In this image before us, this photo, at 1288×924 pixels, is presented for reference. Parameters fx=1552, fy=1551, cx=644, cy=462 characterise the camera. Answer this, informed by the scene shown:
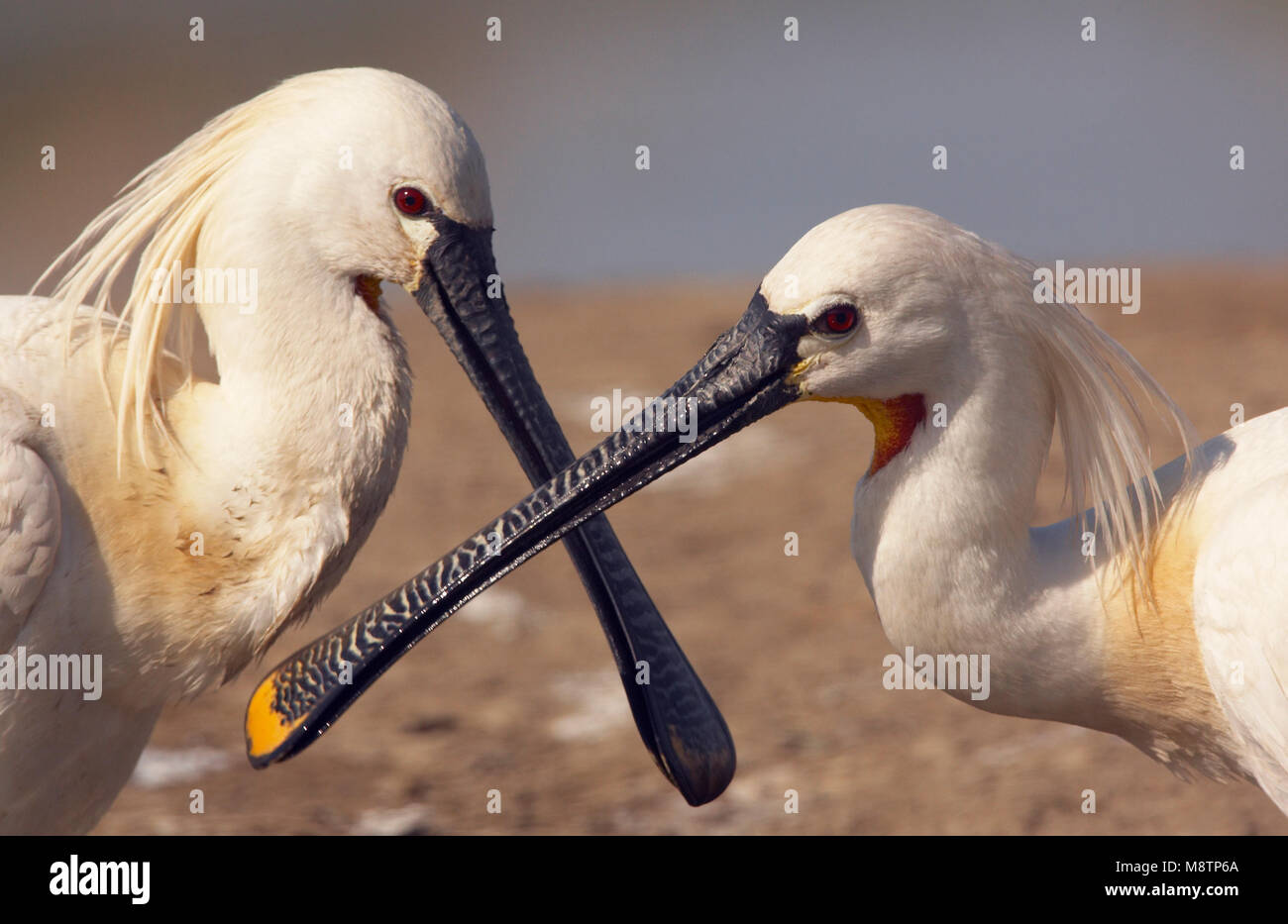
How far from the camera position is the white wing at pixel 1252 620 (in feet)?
11.4

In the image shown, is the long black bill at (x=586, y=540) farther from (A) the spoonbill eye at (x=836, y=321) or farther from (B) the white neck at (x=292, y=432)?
(A) the spoonbill eye at (x=836, y=321)

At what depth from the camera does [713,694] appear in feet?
23.4

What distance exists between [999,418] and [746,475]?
20.6 ft

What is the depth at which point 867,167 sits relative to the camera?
16844 mm

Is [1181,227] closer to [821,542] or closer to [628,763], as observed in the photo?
[821,542]

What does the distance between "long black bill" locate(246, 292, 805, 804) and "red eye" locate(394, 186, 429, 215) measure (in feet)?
2.19

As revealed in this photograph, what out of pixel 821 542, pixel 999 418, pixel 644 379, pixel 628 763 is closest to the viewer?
pixel 999 418

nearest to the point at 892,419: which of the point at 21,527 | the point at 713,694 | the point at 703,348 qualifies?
the point at 21,527

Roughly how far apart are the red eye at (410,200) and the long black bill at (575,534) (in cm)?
67

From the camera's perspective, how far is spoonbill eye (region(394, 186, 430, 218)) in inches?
151

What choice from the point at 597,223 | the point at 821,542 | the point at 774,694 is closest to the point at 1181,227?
the point at 597,223
